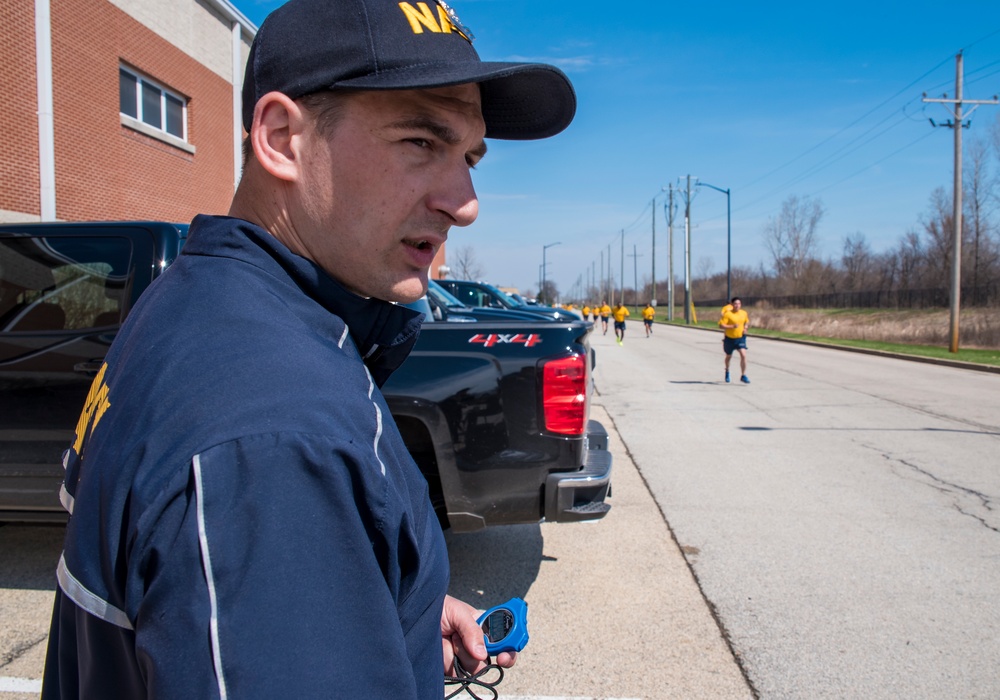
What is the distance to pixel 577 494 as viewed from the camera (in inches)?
163

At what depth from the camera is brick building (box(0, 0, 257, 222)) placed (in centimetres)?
1392

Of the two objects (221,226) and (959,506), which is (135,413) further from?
(959,506)

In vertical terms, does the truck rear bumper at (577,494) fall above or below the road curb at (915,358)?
above

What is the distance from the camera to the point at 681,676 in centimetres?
341

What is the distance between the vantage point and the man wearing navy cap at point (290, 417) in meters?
0.71

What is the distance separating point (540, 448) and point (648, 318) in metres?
32.5

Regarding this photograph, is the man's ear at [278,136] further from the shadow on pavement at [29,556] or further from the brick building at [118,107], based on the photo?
the brick building at [118,107]

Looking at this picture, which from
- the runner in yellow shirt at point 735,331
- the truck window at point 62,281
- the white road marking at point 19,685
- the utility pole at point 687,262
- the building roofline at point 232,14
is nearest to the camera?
the white road marking at point 19,685

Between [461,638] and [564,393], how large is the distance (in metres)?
2.71

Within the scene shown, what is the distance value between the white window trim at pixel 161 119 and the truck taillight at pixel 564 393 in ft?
52.8

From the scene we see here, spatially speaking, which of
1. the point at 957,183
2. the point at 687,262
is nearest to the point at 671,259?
the point at 687,262

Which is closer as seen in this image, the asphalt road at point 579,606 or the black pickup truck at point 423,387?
the asphalt road at point 579,606

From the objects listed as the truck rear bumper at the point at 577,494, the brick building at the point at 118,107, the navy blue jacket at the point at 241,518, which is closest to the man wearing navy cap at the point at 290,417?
the navy blue jacket at the point at 241,518

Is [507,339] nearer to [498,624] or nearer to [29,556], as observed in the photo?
[498,624]
